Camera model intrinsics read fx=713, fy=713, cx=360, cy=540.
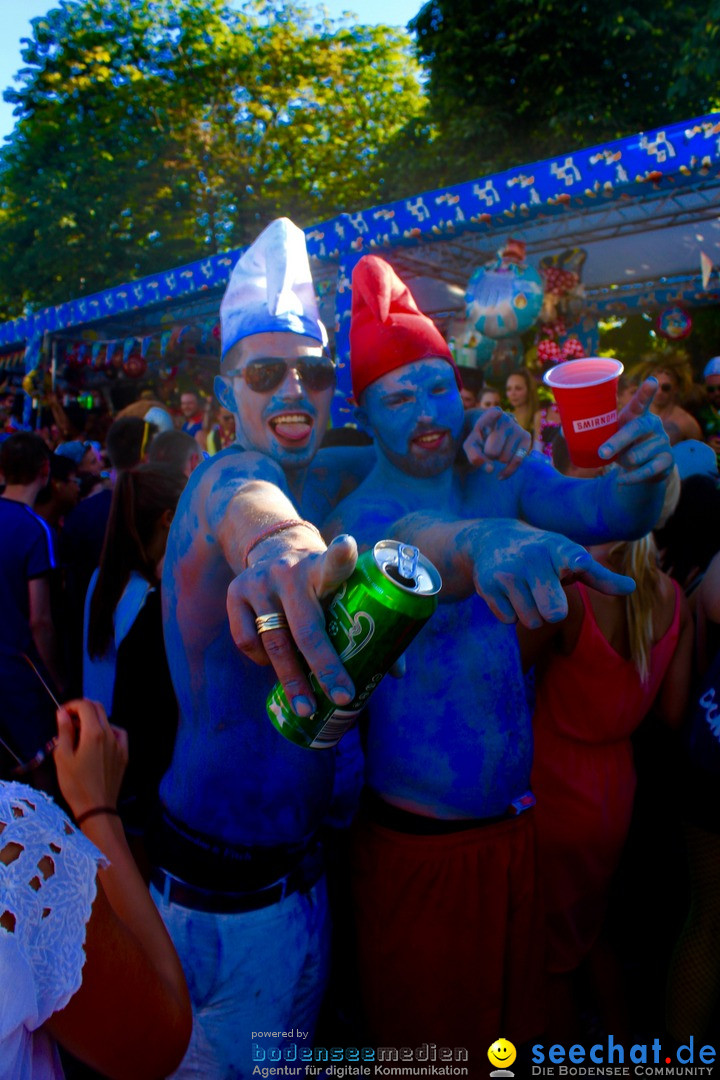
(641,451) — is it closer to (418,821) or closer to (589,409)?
(589,409)

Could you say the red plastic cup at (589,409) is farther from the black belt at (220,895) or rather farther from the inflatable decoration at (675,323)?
the inflatable decoration at (675,323)

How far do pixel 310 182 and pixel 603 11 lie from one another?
8.28 meters

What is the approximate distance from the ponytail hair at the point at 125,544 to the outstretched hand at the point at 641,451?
5.34ft

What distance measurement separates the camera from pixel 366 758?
1.75 metres

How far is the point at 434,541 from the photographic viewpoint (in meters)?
1.20

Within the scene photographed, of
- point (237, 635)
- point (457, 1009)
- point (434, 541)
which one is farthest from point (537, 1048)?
point (237, 635)

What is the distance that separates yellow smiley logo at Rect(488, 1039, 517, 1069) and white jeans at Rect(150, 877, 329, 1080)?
1.74 feet

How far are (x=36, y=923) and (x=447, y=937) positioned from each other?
1151 millimetres

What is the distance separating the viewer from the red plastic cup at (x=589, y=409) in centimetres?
166

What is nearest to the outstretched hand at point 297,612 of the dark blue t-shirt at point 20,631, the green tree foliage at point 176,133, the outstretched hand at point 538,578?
the outstretched hand at point 538,578

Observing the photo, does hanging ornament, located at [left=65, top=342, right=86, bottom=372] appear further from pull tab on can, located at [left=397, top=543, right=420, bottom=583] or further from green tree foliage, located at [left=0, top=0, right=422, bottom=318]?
pull tab on can, located at [left=397, top=543, right=420, bottom=583]

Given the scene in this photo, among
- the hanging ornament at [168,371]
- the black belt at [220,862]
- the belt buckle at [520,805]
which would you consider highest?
the hanging ornament at [168,371]

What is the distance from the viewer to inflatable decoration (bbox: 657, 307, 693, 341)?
7.98 meters

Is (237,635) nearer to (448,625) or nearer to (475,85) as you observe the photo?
(448,625)
